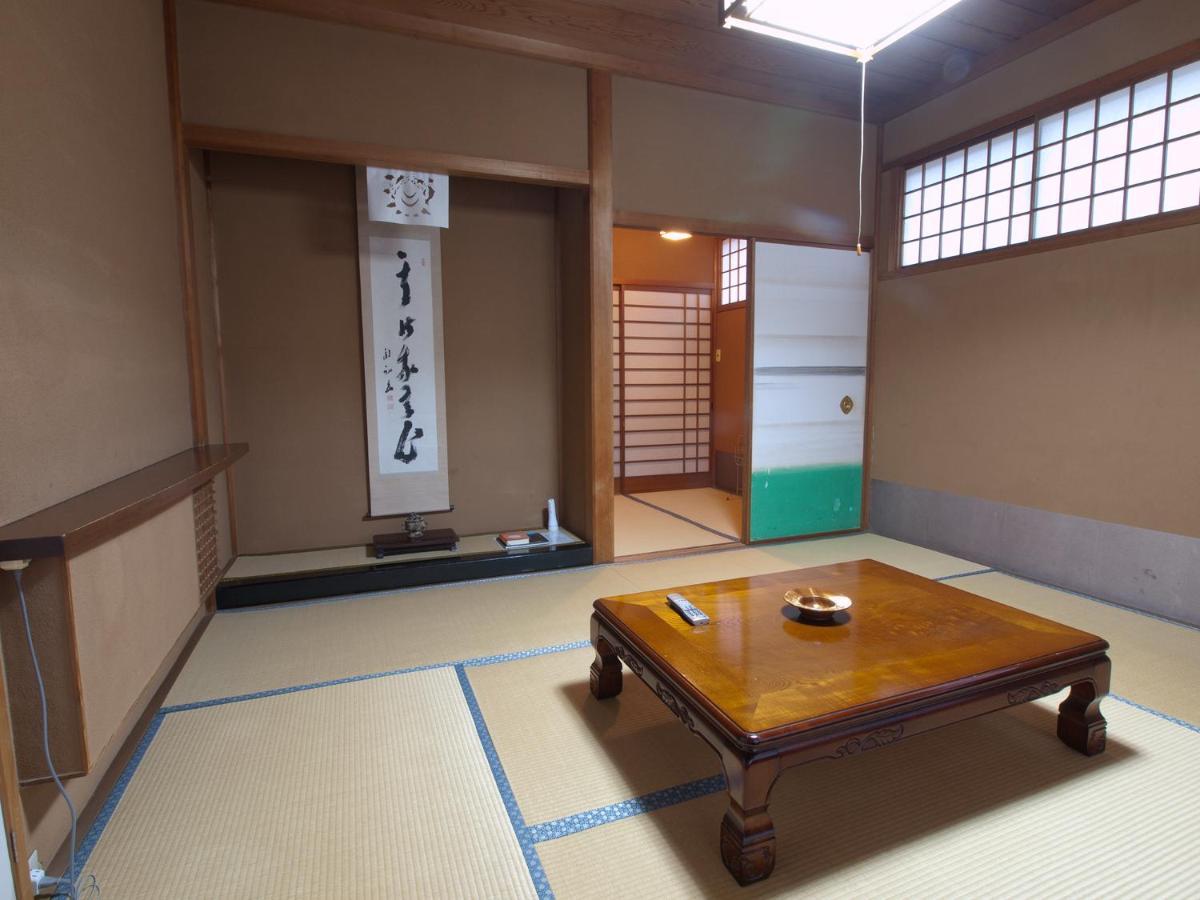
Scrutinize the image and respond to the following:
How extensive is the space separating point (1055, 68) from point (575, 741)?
408cm

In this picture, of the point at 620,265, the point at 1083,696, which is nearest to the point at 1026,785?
the point at 1083,696

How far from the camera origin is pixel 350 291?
3.58m

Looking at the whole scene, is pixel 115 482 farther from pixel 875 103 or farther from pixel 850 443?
pixel 875 103

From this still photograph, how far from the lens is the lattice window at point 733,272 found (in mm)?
6102

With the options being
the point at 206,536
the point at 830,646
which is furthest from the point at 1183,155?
the point at 206,536

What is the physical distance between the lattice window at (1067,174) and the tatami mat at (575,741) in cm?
329

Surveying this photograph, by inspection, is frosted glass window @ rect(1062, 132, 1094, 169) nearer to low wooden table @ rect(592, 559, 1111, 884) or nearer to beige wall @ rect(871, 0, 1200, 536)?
beige wall @ rect(871, 0, 1200, 536)

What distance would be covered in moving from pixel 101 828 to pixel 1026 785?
246 centimetres

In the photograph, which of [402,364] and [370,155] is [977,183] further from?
[402,364]

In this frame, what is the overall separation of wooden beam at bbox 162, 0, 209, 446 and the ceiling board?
14.9 inches

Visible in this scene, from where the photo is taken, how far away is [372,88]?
3.07m

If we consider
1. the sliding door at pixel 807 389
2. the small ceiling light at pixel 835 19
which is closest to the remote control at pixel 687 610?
the small ceiling light at pixel 835 19

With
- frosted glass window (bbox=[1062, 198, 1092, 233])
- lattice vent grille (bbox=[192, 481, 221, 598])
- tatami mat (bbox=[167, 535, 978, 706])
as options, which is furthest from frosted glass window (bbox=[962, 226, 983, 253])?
lattice vent grille (bbox=[192, 481, 221, 598])

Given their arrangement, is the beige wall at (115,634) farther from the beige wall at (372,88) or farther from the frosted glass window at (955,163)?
the frosted glass window at (955,163)
